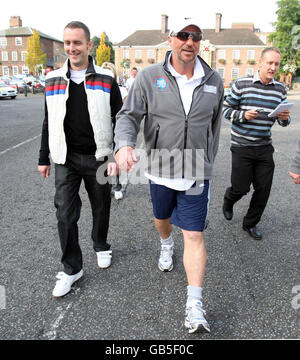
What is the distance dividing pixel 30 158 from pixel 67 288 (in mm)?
5577

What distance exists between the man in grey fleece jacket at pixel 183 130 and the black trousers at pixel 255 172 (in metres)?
1.25

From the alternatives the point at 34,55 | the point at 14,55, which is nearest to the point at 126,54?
the point at 34,55

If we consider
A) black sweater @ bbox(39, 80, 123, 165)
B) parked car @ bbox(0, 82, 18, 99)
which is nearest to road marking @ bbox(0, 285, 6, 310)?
black sweater @ bbox(39, 80, 123, 165)

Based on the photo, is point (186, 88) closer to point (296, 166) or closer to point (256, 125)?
point (296, 166)

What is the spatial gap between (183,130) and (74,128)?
0.99 metres

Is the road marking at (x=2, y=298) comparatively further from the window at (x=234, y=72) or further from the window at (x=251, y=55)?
the window at (x=251, y=55)

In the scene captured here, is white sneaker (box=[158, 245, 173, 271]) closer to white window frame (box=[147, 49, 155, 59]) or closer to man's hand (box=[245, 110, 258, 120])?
man's hand (box=[245, 110, 258, 120])

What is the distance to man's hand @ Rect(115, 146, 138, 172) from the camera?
7.11ft

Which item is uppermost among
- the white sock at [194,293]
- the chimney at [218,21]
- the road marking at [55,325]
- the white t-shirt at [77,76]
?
the chimney at [218,21]

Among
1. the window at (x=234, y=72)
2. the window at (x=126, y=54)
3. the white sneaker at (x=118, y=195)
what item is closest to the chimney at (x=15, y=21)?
the window at (x=126, y=54)

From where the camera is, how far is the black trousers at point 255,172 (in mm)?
3639
